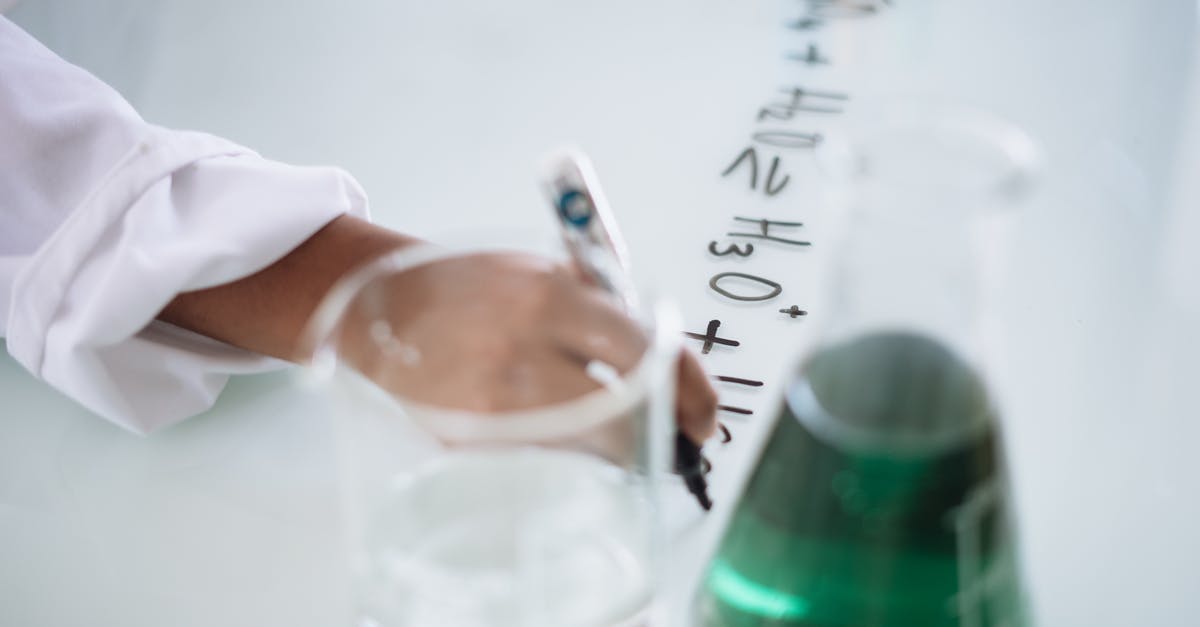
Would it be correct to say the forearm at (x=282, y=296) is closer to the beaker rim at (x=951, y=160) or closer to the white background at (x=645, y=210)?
the white background at (x=645, y=210)

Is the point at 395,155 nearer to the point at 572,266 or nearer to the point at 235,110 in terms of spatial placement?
the point at 235,110

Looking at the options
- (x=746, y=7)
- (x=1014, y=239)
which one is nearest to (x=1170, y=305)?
(x=1014, y=239)

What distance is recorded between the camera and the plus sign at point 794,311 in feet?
1.55

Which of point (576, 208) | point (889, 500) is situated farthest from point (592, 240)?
point (889, 500)

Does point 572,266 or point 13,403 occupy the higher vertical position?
point 572,266

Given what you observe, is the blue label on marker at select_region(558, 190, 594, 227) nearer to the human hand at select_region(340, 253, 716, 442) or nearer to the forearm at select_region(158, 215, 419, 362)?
the human hand at select_region(340, 253, 716, 442)

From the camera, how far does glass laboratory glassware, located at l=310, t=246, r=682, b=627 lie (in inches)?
9.4

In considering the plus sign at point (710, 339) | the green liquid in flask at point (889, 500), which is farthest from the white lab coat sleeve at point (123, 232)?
the green liquid in flask at point (889, 500)

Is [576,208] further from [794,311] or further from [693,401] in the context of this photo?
[794,311]

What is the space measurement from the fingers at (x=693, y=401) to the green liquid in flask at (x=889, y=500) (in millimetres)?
84

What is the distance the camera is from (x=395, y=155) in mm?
613

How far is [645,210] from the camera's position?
1.80 feet

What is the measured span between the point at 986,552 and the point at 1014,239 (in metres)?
0.30

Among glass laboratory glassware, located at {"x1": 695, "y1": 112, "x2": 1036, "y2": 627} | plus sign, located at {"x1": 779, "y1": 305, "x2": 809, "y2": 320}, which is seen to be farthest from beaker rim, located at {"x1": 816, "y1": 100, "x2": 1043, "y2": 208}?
plus sign, located at {"x1": 779, "y1": 305, "x2": 809, "y2": 320}
